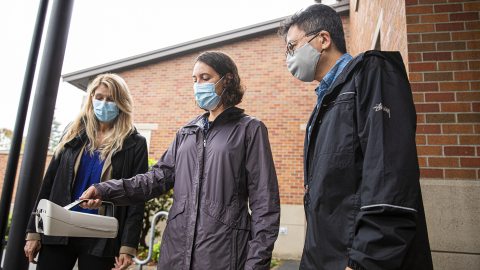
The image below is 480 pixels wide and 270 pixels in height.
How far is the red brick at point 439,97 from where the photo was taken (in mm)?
2449

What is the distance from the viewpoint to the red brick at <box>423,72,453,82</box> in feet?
8.12

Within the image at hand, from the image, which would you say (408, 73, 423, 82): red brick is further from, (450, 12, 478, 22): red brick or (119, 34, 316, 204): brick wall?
(119, 34, 316, 204): brick wall

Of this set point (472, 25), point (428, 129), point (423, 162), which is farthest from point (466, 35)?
point (423, 162)

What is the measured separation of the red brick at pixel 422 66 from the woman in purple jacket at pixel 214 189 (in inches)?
52.3

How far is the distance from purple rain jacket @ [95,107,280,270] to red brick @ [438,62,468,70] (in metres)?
1.50

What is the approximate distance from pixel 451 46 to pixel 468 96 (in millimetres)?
403

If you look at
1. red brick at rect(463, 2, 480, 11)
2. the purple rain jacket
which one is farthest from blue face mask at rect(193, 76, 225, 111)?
red brick at rect(463, 2, 480, 11)

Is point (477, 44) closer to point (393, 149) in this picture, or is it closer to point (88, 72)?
point (393, 149)

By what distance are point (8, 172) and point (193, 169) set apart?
2430 millimetres

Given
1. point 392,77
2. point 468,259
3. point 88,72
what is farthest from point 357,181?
point 88,72

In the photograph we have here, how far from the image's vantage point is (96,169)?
2561 mm

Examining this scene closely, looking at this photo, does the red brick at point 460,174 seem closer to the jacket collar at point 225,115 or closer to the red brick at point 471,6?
the red brick at point 471,6

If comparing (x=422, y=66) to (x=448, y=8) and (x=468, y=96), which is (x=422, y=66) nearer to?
(x=468, y=96)

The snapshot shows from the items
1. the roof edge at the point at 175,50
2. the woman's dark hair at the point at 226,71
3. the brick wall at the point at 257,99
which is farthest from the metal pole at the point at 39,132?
the roof edge at the point at 175,50
